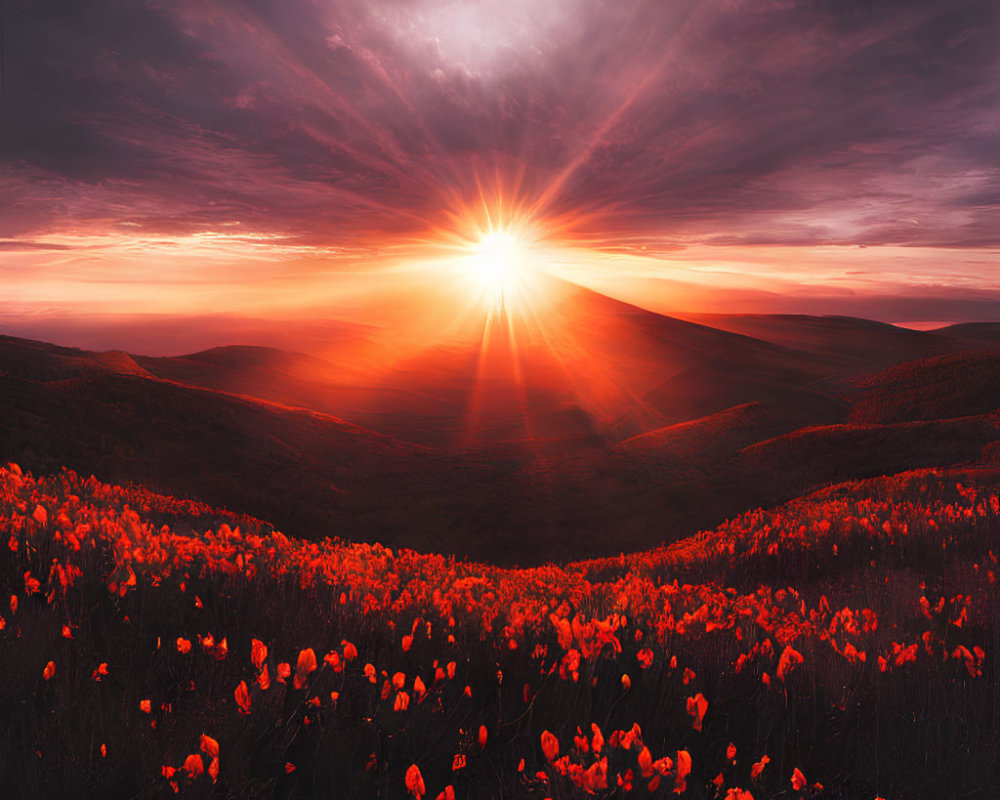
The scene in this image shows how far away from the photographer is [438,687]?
3400 mm

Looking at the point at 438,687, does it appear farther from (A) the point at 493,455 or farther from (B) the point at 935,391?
(B) the point at 935,391

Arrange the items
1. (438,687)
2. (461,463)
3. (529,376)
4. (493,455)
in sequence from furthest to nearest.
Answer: (529,376), (493,455), (461,463), (438,687)

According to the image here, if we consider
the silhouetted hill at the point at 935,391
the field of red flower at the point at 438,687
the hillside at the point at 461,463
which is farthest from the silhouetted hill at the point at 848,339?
the field of red flower at the point at 438,687

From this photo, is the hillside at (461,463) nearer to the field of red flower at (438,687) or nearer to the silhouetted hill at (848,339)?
the field of red flower at (438,687)

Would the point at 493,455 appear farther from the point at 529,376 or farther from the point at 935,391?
the point at 529,376

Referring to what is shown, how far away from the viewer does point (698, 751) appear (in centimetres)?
307

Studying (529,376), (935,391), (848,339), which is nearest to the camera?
(935,391)

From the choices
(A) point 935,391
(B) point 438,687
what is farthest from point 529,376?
(B) point 438,687

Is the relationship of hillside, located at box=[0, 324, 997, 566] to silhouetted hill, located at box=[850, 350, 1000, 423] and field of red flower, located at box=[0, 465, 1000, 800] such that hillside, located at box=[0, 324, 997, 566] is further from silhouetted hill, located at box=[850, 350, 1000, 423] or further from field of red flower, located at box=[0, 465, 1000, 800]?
field of red flower, located at box=[0, 465, 1000, 800]

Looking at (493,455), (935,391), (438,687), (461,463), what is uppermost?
(935,391)

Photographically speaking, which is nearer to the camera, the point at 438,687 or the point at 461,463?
the point at 438,687

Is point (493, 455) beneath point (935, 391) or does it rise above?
beneath

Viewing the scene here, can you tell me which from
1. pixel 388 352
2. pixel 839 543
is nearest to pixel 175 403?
pixel 839 543

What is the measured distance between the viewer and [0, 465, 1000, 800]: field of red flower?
2598 millimetres
